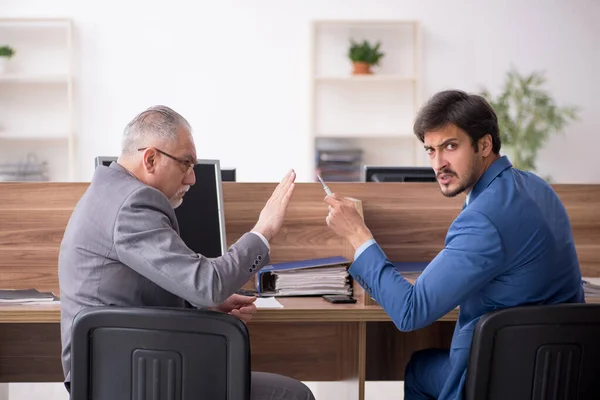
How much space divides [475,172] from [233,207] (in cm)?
101

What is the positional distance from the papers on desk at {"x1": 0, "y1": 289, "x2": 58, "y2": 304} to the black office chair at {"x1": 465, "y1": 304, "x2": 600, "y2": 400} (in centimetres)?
134

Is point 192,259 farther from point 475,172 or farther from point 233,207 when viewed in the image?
point 233,207

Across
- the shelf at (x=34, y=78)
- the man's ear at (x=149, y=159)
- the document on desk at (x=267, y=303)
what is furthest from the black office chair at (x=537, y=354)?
the shelf at (x=34, y=78)

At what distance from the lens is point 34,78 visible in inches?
225

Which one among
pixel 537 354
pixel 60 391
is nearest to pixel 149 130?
pixel 537 354

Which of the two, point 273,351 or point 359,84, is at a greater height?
point 359,84

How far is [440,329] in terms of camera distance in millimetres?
2826

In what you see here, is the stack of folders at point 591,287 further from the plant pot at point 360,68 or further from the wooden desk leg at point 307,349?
the plant pot at point 360,68

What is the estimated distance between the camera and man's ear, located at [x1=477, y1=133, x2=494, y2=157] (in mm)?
1880

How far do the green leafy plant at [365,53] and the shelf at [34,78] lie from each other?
7.09 ft

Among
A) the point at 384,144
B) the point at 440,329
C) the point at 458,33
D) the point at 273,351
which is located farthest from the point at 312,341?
the point at 458,33

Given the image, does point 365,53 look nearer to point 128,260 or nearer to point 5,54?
point 5,54

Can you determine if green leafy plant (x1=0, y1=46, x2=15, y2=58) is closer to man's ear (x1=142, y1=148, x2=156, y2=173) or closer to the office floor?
the office floor

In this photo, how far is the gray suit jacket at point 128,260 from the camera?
166 centimetres
